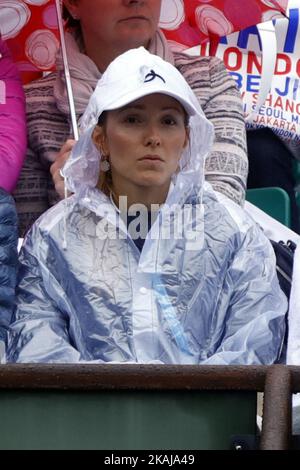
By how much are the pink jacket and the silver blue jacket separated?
24.2 inches

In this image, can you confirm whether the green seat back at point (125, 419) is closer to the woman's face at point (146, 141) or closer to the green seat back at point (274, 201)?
the woman's face at point (146, 141)

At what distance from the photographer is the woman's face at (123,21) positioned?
19.4ft

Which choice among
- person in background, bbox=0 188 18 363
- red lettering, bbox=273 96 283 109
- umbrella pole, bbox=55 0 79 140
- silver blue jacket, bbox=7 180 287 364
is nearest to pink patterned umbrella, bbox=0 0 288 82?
umbrella pole, bbox=55 0 79 140

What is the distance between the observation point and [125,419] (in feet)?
12.7

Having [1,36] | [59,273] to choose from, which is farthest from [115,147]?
[1,36]

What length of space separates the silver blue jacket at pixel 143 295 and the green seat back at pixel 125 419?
0.75 m

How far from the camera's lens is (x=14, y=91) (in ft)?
19.2

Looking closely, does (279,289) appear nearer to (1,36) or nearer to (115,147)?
(115,147)

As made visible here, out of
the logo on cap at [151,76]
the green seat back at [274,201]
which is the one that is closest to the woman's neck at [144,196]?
the logo on cap at [151,76]
